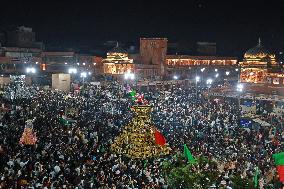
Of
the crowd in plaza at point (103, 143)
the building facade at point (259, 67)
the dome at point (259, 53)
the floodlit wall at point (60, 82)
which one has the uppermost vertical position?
the dome at point (259, 53)

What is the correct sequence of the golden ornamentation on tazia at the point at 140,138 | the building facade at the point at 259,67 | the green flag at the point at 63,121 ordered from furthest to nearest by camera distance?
the building facade at the point at 259,67 → the green flag at the point at 63,121 → the golden ornamentation on tazia at the point at 140,138

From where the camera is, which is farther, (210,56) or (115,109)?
(210,56)

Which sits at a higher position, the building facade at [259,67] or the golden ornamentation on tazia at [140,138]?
the building facade at [259,67]

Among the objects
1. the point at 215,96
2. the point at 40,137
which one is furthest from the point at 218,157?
the point at 215,96

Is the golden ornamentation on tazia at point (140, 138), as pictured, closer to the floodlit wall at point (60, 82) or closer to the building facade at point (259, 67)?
the floodlit wall at point (60, 82)

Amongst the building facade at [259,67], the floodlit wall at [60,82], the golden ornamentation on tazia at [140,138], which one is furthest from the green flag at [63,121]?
the building facade at [259,67]

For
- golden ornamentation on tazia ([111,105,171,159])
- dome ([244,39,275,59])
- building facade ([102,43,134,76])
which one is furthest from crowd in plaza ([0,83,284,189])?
building facade ([102,43,134,76])

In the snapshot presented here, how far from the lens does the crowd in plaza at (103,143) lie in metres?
13.6

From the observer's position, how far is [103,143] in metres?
18.0

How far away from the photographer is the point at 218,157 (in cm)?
1795

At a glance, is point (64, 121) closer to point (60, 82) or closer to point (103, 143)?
point (103, 143)

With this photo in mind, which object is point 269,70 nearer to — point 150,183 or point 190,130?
point 190,130

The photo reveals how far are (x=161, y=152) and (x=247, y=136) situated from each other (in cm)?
700

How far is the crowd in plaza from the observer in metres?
13.6
